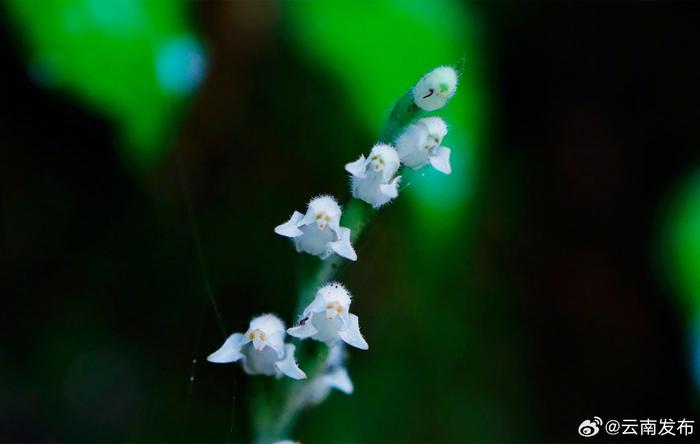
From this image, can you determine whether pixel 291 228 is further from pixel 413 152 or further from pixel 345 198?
pixel 345 198

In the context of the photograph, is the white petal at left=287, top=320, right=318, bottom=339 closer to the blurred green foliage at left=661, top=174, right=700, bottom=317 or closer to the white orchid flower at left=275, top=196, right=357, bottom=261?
the white orchid flower at left=275, top=196, right=357, bottom=261

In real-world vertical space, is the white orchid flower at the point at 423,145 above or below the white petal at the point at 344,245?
above

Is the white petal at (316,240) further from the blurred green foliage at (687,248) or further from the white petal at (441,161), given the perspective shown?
the blurred green foliage at (687,248)

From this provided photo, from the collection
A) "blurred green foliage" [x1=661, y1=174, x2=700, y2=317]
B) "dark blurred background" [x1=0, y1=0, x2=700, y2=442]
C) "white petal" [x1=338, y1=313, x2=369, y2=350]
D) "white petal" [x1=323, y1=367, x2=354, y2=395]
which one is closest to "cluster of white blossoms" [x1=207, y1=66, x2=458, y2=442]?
"white petal" [x1=338, y1=313, x2=369, y2=350]

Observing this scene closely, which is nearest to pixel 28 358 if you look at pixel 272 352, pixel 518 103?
pixel 272 352

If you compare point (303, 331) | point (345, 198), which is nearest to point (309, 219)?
point (303, 331)

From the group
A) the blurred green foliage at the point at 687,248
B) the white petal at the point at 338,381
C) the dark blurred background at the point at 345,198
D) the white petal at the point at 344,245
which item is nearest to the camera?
the white petal at the point at 344,245

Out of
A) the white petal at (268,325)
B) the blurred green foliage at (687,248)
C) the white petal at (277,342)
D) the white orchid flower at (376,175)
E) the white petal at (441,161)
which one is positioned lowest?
the white petal at (277,342)

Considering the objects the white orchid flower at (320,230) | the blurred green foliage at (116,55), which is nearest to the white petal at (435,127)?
the white orchid flower at (320,230)
